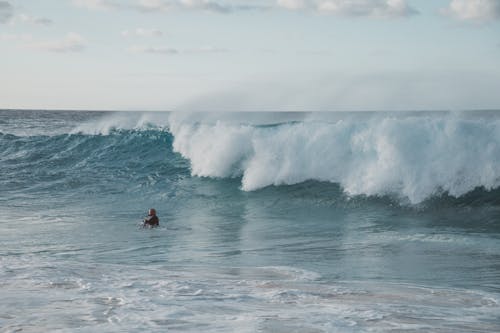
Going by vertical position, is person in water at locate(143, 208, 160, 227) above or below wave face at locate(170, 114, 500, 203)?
below

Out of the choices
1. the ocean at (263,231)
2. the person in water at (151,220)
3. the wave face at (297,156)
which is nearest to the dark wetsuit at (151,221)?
the person in water at (151,220)

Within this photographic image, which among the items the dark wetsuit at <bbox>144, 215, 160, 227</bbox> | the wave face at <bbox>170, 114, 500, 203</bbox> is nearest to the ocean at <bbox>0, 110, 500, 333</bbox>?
the wave face at <bbox>170, 114, 500, 203</bbox>

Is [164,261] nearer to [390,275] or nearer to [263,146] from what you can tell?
[390,275]

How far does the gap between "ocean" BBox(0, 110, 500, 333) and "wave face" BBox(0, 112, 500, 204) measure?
0.05m

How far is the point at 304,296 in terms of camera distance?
710 cm

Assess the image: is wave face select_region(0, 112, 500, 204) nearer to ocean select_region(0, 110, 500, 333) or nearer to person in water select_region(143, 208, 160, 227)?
ocean select_region(0, 110, 500, 333)

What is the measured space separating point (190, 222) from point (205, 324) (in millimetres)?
7744

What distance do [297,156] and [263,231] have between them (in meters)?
6.78

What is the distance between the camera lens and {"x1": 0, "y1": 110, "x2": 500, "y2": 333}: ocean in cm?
649

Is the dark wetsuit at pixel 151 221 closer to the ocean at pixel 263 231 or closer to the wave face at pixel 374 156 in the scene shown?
the ocean at pixel 263 231

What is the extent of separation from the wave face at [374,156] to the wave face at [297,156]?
0.08ft

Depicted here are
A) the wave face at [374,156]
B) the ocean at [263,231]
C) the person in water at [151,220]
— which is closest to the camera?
the ocean at [263,231]

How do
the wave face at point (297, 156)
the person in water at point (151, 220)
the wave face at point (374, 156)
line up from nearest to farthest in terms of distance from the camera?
1. the person in water at point (151, 220)
2. the wave face at point (374, 156)
3. the wave face at point (297, 156)

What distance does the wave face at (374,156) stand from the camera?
50.1 ft
